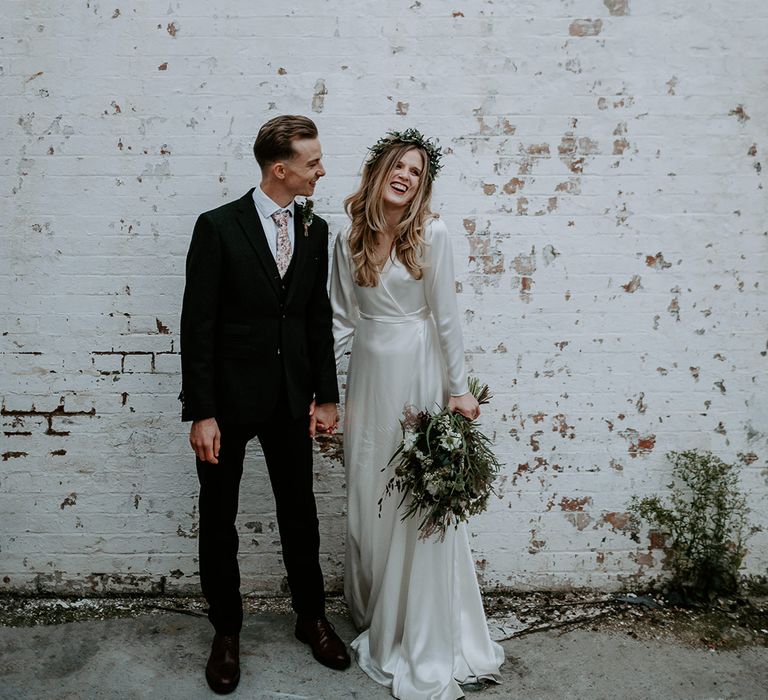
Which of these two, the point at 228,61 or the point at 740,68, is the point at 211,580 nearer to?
the point at 228,61

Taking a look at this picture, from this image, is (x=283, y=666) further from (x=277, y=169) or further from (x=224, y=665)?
(x=277, y=169)

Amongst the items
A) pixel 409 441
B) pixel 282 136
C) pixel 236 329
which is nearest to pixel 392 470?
pixel 409 441

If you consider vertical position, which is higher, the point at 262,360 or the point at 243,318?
the point at 243,318

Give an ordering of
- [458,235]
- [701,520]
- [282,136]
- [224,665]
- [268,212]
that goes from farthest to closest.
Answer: [701,520], [458,235], [224,665], [268,212], [282,136]

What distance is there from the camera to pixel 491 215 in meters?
3.67

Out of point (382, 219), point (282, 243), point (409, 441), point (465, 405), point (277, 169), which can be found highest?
point (277, 169)

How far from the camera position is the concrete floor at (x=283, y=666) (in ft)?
10.3

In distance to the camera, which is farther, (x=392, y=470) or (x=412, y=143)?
(x=392, y=470)

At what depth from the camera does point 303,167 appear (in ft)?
9.87

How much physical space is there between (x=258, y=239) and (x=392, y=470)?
1.13 metres

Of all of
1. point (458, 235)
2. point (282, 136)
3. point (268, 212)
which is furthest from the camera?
point (458, 235)

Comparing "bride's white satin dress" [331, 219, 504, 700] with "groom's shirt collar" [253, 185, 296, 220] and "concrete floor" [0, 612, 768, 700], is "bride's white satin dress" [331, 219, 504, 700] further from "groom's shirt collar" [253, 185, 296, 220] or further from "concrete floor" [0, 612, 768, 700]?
"groom's shirt collar" [253, 185, 296, 220]

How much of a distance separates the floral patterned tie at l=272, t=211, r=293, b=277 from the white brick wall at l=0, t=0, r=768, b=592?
23.7 inches

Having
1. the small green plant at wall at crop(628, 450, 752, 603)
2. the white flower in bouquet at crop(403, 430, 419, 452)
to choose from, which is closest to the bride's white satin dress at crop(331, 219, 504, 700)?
the white flower in bouquet at crop(403, 430, 419, 452)
